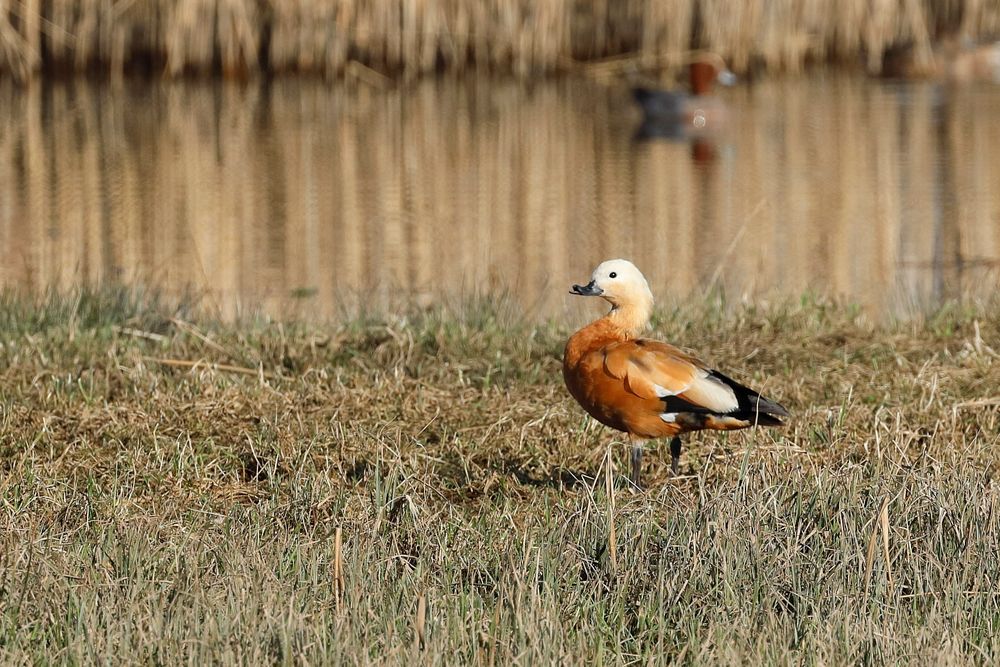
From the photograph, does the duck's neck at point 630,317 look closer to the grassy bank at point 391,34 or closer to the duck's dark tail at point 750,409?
the duck's dark tail at point 750,409

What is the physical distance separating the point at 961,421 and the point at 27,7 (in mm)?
11900

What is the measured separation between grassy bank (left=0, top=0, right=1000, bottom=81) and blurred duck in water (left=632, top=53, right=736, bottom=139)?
1566mm

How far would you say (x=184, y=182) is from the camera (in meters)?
11.1

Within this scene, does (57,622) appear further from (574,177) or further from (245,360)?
(574,177)

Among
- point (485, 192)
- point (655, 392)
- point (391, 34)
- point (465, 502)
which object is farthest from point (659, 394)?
point (391, 34)

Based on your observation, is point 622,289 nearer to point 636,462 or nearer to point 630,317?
point 630,317

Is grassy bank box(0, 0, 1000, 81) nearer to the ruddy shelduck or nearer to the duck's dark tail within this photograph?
the ruddy shelduck

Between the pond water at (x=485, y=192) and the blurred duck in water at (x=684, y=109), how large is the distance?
22cm

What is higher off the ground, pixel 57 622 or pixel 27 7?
pixel 27 7

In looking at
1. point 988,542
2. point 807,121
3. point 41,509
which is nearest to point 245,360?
point 41,509

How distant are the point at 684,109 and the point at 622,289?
9682mm

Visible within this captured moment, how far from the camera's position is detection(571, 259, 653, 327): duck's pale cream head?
4.32 metres

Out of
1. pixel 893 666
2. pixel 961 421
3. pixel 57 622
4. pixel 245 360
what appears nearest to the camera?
pixel 893 666

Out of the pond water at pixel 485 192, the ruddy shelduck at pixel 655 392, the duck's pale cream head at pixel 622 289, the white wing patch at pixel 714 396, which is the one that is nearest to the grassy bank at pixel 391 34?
the pond water at pixel 485 192
